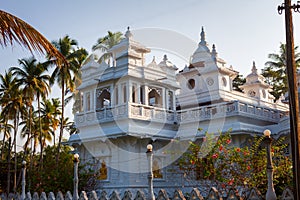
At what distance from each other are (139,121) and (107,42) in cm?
1811

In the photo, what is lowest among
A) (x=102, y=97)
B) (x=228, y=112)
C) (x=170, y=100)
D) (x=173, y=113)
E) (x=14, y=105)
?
(x=228, y=112)

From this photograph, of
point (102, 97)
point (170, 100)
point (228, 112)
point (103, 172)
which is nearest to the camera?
point (228, 112)

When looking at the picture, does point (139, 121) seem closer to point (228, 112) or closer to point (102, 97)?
point (228, 112)

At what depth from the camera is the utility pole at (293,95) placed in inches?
304

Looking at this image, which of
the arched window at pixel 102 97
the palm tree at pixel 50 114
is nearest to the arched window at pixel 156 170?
the arched window at pixel 102 97

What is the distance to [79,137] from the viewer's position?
21.1m

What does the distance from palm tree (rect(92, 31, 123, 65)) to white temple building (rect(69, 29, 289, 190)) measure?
12.6 meters

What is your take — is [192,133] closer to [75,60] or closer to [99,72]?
[99,72]

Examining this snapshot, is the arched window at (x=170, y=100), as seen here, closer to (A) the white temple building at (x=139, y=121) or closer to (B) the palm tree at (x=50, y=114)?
(A) the white temple building at (x=139, y=121)

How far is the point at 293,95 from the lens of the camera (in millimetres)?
8000

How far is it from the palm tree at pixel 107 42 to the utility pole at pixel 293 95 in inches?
1055

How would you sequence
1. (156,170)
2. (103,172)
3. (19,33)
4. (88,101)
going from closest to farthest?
(19,33) < (156,170) < (103,172) < (88,101)

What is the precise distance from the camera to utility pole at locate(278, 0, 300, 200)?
25.3 feet

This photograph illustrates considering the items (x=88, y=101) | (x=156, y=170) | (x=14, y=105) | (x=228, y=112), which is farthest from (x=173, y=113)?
(x=14, y=105)
